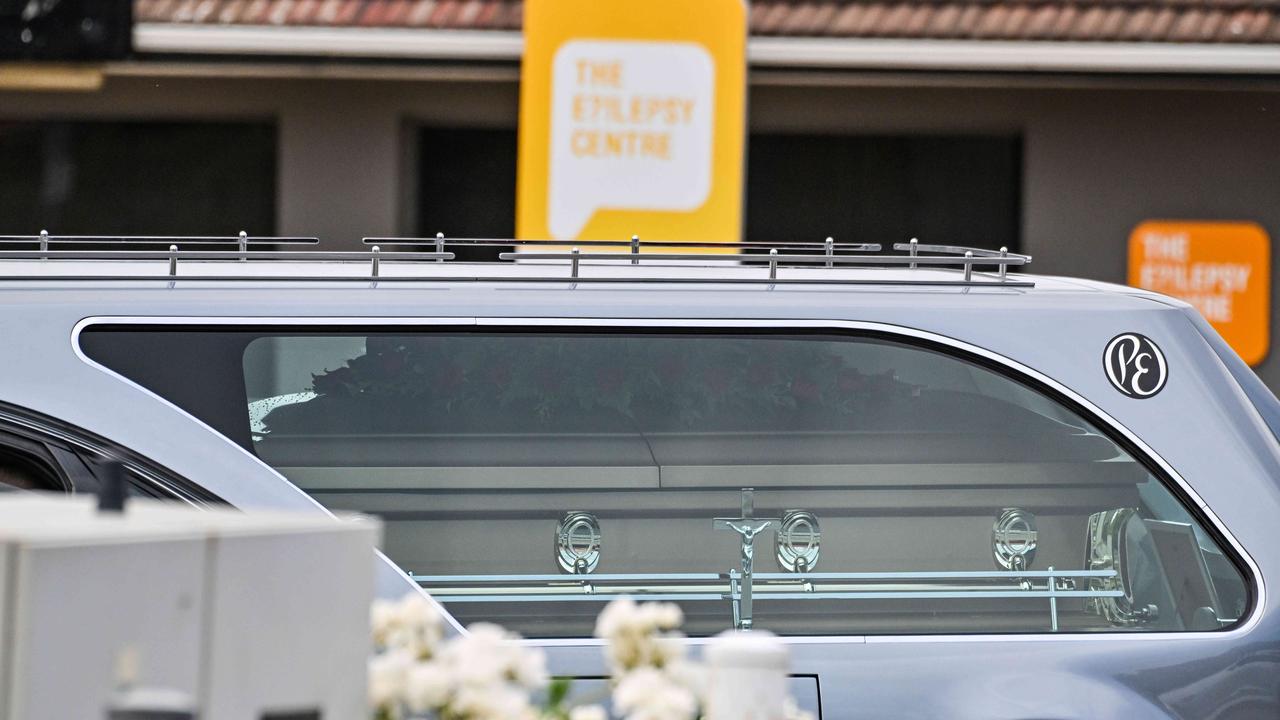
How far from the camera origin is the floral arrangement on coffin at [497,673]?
1.54m

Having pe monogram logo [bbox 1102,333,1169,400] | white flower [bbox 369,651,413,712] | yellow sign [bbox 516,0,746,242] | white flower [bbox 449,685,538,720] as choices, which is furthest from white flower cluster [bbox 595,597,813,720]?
yellow sign [bbox 516,0,746,242]

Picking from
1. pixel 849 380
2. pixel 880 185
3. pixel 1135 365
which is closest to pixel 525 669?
pixel 849 380

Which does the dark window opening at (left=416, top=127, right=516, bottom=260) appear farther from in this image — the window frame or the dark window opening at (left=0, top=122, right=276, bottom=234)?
the window frame

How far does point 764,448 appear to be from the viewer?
2.79 m

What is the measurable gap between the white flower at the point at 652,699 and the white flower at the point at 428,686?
180mm

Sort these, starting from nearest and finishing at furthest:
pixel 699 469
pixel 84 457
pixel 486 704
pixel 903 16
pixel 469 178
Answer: pixel 486 704
pixel 84 457
pixel 699 469
pixel 903 16
pixel 469 178

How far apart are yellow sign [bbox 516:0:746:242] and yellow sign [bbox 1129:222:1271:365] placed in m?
4.85

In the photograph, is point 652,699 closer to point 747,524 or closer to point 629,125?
point 747,524

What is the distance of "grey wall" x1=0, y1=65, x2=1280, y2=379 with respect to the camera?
8.93 m

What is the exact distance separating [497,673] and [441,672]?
0.06 m

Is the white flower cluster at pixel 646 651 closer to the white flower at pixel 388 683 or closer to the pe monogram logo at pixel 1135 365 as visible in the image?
the white flower at pixel 388 683

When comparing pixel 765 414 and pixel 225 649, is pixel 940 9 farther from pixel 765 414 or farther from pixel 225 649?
pixel 225 649

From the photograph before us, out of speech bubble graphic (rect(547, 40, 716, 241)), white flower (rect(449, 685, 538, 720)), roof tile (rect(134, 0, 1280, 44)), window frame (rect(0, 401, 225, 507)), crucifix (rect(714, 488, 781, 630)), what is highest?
roof tile (rect(134, 0, 1280, 44))

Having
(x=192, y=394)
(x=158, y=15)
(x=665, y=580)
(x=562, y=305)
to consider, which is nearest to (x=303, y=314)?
(x=192, y=394)
